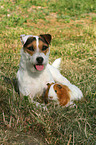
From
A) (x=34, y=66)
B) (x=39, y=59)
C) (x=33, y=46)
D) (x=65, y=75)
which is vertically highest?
(x=33, y=46)

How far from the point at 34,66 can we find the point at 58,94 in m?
0.56

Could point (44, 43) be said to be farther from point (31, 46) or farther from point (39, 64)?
point (39, 64)

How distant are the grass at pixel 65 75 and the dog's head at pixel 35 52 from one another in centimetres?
61

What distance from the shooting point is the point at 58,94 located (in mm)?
3025

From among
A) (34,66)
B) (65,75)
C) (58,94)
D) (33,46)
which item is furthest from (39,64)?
(65,75)

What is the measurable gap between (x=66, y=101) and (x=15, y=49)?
314 cm

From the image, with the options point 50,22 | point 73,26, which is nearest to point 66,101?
point 73,26

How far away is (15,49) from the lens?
5781 millimetres

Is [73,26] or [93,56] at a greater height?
[73,26]

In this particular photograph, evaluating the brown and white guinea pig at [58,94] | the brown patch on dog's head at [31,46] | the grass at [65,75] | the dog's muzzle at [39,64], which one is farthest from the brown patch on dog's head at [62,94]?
the brown patch on dog's head at [31,46]

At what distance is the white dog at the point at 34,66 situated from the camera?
9.46 feet

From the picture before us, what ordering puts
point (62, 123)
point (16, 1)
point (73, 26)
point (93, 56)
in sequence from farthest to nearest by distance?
point (16, 1) < point (73, 26) < point (93, 56) < point (62, 123)

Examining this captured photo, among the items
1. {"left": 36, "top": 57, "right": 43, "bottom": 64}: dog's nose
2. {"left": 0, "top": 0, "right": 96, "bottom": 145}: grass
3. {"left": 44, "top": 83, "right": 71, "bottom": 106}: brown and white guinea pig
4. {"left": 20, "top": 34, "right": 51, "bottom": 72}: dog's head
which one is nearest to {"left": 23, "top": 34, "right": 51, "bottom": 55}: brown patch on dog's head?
{"left": 20, "top": 34, "right": 51, "bottom": 72}: dog's head

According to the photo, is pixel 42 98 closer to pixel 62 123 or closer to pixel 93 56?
pixel 62 123
